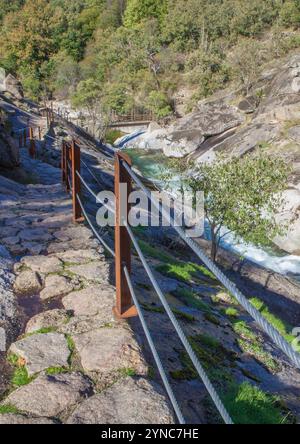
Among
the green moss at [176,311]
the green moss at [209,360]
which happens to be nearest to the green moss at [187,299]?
the green moss at [176,311]

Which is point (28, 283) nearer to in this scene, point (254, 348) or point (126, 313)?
point (126, 313)

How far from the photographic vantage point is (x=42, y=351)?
9.66 ft

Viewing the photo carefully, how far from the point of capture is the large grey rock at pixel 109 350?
2753 mm

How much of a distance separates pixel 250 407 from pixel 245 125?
109ft

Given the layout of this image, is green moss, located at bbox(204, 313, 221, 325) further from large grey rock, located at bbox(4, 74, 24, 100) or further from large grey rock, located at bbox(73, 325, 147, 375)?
large grey rock, located at bbox(4, 74, 24, 100)

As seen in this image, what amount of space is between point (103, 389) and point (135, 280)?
2463 millimetres

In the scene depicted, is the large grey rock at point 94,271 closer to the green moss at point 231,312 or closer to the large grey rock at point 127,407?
the large grey rock at point 127,407

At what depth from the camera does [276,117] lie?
1242 inches

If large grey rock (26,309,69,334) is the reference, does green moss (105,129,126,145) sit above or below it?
above

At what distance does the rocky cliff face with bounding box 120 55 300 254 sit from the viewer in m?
29.4

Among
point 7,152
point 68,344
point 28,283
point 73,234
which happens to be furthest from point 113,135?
point 68,344

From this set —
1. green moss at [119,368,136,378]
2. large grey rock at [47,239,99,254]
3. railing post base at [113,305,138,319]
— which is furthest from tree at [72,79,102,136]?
green moss at [119,368,136,378]

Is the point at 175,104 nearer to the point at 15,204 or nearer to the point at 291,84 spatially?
the point at 291,84

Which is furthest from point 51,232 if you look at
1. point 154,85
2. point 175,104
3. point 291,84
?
point 154,85
